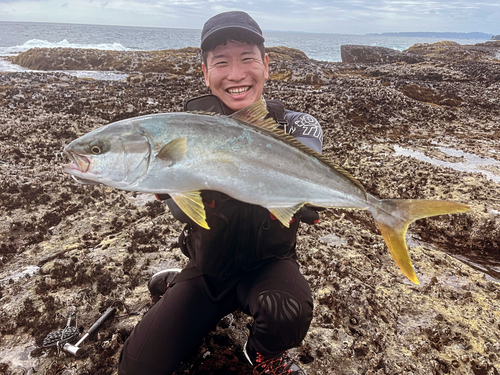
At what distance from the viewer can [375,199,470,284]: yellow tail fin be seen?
7.43 feet

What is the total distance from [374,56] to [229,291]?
4976 cm

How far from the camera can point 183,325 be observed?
2695 millimetres

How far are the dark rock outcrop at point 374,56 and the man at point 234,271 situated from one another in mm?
45196

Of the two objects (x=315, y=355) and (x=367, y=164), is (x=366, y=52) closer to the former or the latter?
(x=367, y=164)

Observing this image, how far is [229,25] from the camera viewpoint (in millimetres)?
3033

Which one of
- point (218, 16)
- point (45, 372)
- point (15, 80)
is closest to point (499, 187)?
point (218, 16)

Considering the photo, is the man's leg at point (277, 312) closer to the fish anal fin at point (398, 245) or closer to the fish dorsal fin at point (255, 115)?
the fish anal fin at point (398, 245)

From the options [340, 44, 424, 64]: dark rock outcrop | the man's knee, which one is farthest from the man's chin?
[340, 44, 424, 64]: dark rock outcrop

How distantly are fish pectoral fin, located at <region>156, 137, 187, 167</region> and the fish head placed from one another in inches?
4.9

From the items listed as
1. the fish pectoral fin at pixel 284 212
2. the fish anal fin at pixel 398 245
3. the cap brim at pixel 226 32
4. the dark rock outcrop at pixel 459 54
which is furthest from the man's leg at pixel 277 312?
the dark rock outcrop at pixel 459 54

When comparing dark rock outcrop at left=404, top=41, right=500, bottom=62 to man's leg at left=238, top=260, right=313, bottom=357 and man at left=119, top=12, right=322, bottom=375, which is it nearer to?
man at left=119, top=12, right=322, bottom=375

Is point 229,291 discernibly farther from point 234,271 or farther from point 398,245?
point 398,245

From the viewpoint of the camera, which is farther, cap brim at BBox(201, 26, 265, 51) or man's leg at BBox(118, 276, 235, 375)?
cap brim at BBox(201, 26, 265, 51)

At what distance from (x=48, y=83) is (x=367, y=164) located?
78.3ft
